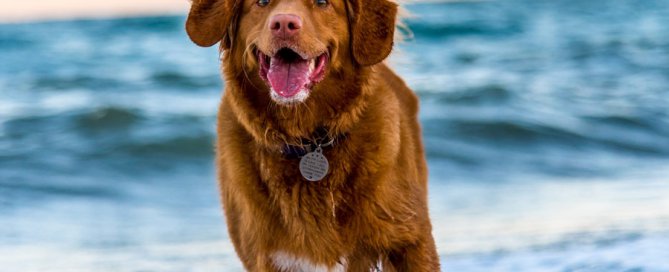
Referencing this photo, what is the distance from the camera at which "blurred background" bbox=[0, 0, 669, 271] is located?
6.64 meters

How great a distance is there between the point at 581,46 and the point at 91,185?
37.2 feet

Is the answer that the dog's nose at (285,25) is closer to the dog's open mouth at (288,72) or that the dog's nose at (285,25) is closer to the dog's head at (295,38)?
the dog's head at (295,38)

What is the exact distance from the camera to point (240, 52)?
4.19 m

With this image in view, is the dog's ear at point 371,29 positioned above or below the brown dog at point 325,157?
above

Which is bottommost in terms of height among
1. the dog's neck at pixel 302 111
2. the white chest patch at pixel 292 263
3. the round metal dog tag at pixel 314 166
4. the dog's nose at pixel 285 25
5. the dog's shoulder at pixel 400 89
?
the white chest patch at pixel 292 263

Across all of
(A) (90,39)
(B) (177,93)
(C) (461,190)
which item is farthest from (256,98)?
(A) (90,39)

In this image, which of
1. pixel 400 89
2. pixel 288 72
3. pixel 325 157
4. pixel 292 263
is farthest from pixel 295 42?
pixel 400 89

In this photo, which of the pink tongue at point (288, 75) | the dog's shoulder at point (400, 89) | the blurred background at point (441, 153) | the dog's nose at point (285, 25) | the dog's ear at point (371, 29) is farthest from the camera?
the blurred background at point (441, 153)

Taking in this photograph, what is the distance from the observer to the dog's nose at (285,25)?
3820 millimetres

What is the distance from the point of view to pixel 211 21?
4.21 m

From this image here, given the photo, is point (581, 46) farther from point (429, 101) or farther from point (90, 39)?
point (90, 39)

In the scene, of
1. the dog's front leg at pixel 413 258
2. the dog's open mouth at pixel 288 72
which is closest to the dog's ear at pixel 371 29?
the dog's open mouth at pixel 288 72

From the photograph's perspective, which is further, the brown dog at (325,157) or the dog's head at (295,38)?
the brown dog at (325,157)

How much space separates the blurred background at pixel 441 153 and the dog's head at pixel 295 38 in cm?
78
